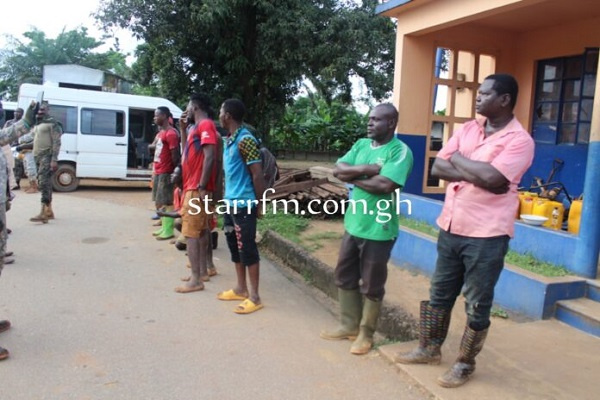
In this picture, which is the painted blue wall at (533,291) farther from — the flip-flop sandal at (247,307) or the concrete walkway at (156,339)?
the flip-flop sandal at (247,307)

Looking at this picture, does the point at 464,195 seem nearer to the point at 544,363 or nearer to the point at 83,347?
the point at 544,363

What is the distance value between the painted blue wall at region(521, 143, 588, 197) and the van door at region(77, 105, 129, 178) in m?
8.95

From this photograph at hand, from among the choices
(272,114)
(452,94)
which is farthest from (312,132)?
(452,94)

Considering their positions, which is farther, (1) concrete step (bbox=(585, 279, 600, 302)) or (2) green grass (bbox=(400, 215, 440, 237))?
(2) green grass (bbox=(400, 215, 440, 237))

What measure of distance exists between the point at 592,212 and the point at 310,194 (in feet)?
17.1

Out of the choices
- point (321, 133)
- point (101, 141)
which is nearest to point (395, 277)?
point (101, 141)

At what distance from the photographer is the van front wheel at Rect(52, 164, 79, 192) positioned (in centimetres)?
1162

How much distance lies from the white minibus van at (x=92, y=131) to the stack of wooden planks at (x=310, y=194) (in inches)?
173

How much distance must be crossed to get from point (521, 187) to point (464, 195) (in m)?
4.86

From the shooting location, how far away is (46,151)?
25.2ft

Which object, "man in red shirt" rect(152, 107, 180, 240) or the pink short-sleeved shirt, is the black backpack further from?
"man in red shirt" rect(152, 107, 180, 240)

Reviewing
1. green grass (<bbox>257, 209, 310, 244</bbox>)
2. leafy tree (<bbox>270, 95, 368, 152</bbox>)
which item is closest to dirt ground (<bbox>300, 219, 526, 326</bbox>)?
green grass (<bbox>257, 209, 310, 244</bbox>)

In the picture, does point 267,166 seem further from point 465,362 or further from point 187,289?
point 465,362

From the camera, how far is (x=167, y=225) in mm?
7156
